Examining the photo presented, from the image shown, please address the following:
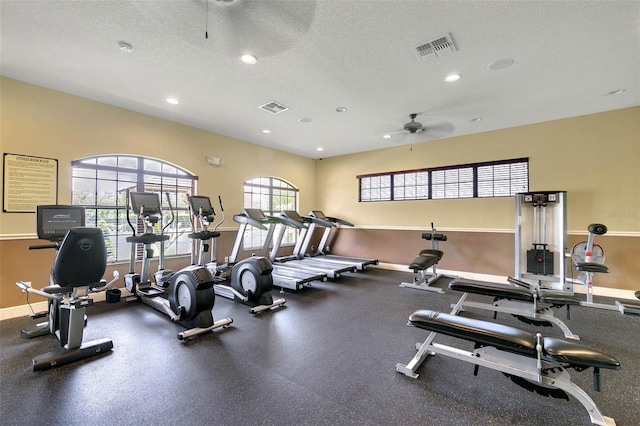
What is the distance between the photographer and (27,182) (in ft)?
11.8

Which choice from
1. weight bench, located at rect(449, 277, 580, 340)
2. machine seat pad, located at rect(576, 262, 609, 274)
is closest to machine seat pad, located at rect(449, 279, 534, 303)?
weight bench, located at rect(449, 277, 580, 340)

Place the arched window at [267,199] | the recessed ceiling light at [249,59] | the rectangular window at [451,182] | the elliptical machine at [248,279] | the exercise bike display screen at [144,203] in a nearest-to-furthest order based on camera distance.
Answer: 1. the recessed ceiling light at [249,59]
2. the elliptical machine at [248,279]
3. the exercise bike display screen at [144,203]
4. the rectangular window at [451,182]
5. the arched window at [267,199]

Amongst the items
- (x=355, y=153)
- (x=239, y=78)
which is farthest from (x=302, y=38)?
(x=355, y=153)

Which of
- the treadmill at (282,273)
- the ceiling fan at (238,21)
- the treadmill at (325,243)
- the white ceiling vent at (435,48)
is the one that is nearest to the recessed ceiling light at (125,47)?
the ceiling fan at (238,21)

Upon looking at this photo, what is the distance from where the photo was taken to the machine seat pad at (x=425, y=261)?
180 inches

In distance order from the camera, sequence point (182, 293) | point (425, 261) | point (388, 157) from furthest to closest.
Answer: point (388, 157) < point (425, 261) < point (182, 293)

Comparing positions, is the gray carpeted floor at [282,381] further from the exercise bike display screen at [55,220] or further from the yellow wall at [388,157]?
the yellow wall at [388,157]

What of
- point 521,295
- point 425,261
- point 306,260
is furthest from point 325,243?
point 521,295

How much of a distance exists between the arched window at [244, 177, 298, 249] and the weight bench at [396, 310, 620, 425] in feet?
16.4

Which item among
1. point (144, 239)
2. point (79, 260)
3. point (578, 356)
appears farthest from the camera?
point (144, 239)

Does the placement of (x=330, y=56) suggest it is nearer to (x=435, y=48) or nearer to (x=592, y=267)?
(x=435, y=48)

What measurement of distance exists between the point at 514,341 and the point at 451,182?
4.80 m

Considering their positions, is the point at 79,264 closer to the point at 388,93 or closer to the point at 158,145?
the point at 158,145

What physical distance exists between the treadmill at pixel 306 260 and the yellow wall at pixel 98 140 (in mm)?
1359
